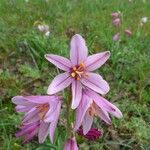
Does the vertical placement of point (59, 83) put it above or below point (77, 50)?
below

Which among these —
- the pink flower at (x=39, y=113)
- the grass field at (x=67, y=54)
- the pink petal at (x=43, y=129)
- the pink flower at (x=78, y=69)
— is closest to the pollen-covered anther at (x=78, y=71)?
the pink flower at (x=78, y=69)

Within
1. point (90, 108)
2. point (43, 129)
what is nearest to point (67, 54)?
point (43, 129)

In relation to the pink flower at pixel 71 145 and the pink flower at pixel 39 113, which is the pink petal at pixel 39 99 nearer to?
the pink flower at pixel 39 113

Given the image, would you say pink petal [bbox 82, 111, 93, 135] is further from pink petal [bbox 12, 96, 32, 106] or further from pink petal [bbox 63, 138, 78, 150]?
pink petal [bbox 12, 96, 32, 106]

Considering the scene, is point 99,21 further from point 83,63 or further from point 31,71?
point 83,63

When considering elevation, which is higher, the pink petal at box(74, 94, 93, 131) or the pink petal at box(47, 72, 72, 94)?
the pink petal at box(47, 72, 72, 94)

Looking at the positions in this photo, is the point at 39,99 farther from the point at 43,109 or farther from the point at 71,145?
the point at 71,145

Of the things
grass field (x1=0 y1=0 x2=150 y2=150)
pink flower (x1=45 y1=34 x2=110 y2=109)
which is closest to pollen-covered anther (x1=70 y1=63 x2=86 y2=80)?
pink flower (x1=45 y1=34 x2=110 y2=109)
